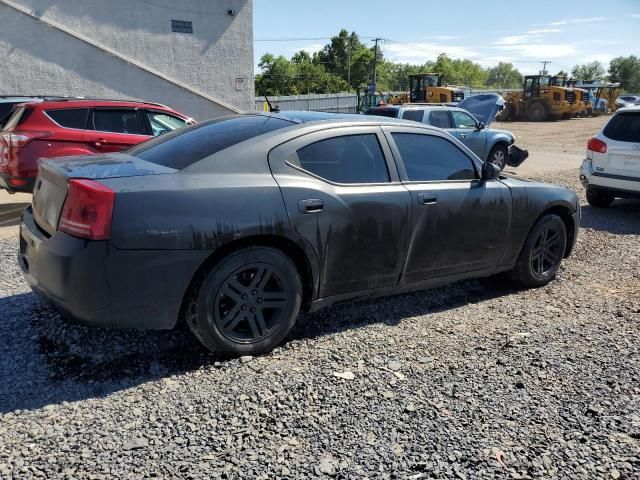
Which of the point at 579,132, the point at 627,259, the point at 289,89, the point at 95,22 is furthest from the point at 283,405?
the point at 289,89

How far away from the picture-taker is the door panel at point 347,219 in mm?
3438

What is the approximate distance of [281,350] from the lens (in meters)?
3.59

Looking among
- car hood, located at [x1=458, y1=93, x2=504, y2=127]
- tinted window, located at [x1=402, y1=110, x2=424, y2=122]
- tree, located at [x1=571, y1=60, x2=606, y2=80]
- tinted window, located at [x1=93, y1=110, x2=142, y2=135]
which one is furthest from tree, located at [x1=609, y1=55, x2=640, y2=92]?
tinted window, located at [x1=93, y1=110, x2=142, y2=135]

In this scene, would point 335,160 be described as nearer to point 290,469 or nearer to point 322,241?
point 322,241

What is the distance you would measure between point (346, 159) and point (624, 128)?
6.71 m

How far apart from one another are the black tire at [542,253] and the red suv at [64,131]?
16.8 ft

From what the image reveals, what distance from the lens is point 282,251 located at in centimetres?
345

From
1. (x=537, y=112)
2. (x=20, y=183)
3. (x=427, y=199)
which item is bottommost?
(x=20, y=183)

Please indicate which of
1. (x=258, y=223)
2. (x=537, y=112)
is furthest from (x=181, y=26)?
(x=537, y=112)

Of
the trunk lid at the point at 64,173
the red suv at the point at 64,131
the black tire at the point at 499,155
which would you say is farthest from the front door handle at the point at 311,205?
the black tire at the point at 499,155

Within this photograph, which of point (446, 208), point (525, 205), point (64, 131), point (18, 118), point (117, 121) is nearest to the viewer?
point (446, 208)

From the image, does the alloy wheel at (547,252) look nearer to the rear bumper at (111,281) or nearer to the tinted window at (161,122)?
the rear bumper at (111,281)

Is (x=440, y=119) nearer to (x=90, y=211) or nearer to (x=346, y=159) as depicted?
(x=346, y=159)

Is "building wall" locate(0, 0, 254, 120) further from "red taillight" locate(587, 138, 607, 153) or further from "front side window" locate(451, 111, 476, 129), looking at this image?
"red taillight" locate(587, 138, 607, 153)
